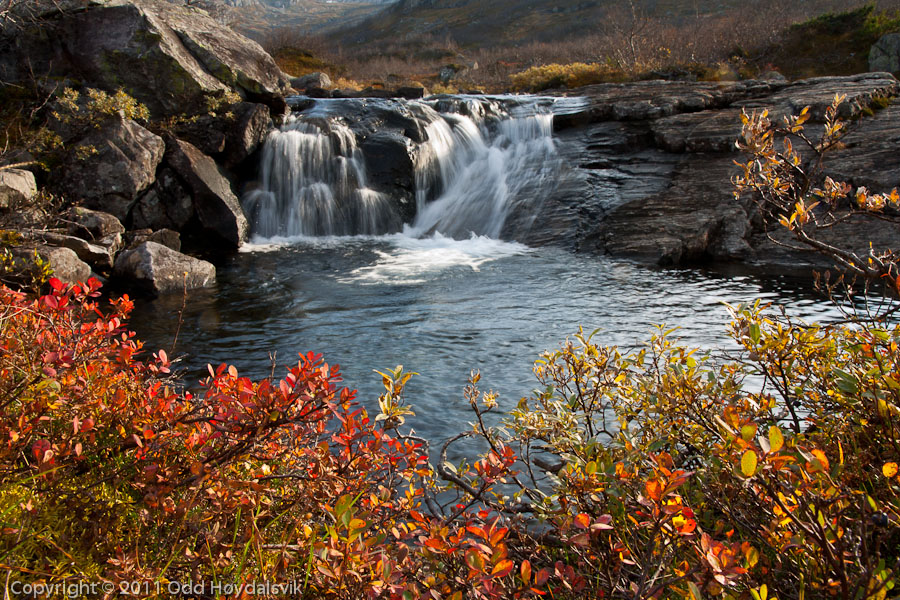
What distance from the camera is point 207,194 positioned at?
13883 mm

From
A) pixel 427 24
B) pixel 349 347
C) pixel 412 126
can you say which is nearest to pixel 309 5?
pixel 427 24

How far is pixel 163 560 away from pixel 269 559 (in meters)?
0.44

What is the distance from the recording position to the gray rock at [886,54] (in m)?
24.0

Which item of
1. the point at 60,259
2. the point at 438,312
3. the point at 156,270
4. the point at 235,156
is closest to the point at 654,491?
the point at 438,312

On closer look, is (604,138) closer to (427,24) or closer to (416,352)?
(416,352)

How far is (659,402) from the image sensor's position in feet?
8.43

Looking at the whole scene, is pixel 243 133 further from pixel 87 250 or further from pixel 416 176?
pixel 87 250

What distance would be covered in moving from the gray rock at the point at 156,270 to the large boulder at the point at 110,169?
8.55ft

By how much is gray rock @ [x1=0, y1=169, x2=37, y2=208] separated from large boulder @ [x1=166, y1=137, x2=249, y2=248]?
3.63 metres

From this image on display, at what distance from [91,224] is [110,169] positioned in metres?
2.18

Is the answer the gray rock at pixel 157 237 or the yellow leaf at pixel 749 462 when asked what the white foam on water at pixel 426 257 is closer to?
the gray rock at pixel 157 237

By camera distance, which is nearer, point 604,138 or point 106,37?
point 106,37

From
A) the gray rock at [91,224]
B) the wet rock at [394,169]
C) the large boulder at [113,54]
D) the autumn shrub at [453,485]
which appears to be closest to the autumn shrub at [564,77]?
the wet rock at [394,169]

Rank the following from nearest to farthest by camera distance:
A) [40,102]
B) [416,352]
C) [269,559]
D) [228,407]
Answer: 1. [269,559]
2. [228,407]
3. [416,352]
4. [40,102]
